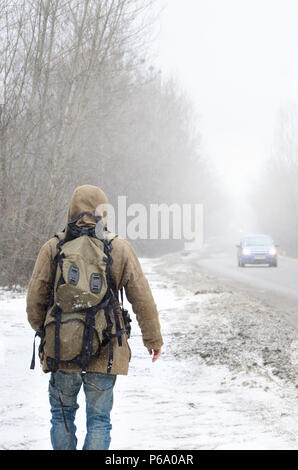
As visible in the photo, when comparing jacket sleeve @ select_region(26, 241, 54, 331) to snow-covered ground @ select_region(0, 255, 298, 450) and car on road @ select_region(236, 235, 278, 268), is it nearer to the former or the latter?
snow-covered ground @ select_region(0, 255, 298, 450)

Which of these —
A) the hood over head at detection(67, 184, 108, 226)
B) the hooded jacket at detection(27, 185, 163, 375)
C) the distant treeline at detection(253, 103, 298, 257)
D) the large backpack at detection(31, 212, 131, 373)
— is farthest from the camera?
the distant treeline at detection(253, 103, 298, 257)

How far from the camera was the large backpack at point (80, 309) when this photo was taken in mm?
3527

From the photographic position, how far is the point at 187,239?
217 feet

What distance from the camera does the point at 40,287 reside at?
3711 mm

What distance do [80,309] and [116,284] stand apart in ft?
0.93

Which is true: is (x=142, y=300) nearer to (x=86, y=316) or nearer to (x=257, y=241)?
(x=86, y=316)

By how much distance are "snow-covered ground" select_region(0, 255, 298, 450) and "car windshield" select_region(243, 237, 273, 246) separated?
19.7 meters

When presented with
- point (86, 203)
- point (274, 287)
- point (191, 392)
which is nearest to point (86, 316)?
point (86, 203)

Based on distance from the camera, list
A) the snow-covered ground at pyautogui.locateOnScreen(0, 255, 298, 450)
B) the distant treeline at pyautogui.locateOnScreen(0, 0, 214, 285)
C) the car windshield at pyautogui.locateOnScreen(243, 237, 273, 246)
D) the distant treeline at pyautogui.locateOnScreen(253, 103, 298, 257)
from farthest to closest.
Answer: the distant treeline at pyautogui.locateOnScreen(253, 103, 298, 257)
the car windshield at pyautogui.locateOnScreen(243, 237, 273, 246)
the distant treeline at pyautogui.locateOnScreen(0, 0, 214, 285)
the snow-covered ground at pyautogui.locateOnScreen(0, 255, 298, 450)

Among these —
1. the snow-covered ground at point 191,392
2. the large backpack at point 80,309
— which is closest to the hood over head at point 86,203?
the large backpack at point 80,309

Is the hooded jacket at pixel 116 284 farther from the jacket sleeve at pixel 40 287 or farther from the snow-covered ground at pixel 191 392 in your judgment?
the snow-covered ground at pixel 191 392

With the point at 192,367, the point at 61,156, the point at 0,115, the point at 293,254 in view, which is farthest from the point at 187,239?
the point at 192,367

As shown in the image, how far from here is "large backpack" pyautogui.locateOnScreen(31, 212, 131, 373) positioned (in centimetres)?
353

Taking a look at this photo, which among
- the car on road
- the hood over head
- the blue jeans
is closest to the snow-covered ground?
the blue jeans
